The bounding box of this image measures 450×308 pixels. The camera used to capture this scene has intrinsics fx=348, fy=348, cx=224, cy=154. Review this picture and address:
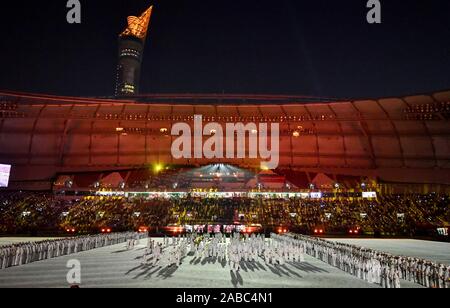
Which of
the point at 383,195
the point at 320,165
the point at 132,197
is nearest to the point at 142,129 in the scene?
the point at 132,197

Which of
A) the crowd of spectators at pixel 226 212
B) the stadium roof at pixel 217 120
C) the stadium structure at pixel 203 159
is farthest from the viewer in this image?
the stadium structure at pixel 203 159

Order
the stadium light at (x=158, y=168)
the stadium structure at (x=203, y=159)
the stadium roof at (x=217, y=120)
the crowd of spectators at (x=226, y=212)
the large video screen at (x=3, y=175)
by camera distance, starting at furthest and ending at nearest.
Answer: the stadium light at (x=158, y=168)
the stadium structure at (x=203, y=159)
the stadium roof at (x=217, y=120)
the large video screen at (x=3, y=175)
the crowd of spectators at (x=226, y=212)

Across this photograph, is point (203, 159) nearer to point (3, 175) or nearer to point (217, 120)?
point (217, 120)

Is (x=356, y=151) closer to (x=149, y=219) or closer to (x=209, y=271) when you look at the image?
(x=149, y=219)

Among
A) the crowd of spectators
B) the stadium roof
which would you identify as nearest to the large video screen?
the crowd of spectators

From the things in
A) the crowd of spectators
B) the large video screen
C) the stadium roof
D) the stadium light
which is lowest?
the crowd of spectators

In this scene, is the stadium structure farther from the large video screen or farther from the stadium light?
→ the large video screen

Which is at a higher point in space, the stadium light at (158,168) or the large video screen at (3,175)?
the stadium light at (158,168)

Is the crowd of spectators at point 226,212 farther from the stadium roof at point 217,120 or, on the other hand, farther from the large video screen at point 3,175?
the stadium roof at point 217,120

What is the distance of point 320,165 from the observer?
184ft

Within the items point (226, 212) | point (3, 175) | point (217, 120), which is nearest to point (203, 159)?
point (217, 120)

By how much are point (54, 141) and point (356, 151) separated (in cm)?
4783

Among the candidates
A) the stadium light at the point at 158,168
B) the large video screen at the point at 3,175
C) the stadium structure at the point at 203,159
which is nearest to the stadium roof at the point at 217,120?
the stadium structure at the point at 203,159
